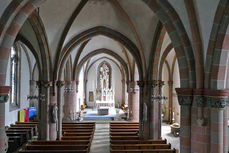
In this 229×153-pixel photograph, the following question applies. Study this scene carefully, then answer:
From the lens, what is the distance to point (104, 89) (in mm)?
29125

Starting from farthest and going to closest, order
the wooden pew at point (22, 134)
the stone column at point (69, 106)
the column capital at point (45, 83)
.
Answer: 1. the stone column at point (69, 106)
2. the wooden pew at point (22, 134)
3. the column capital at point (45, 83)

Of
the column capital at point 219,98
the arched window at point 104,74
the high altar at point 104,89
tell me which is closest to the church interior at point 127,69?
the column capital at point 219,98

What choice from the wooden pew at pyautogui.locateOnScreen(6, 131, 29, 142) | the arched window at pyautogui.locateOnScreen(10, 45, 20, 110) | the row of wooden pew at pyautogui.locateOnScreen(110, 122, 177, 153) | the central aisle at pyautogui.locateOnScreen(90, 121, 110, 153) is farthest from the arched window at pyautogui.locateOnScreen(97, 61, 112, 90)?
the wooden pew at pyautogui.locateOnScreen(6, 131, 29, 142)

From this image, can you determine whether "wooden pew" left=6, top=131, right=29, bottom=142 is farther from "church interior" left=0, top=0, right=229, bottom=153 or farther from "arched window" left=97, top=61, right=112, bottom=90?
"arched window" left=97, top=61, right=112, bottom=90

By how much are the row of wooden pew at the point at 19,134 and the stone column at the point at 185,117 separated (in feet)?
32.5

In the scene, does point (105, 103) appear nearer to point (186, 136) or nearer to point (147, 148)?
point (147, 148)

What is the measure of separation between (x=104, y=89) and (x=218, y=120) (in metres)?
24.5

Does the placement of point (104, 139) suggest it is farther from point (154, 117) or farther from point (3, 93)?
point (3, 93)

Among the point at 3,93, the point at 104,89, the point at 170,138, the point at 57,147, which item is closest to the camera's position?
the point at 3,93

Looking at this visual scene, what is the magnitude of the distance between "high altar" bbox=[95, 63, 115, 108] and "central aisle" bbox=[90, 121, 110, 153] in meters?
7.64

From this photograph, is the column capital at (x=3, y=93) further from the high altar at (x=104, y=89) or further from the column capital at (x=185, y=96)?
the high altar at (x=104, y=89)

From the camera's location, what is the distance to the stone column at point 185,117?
19.1 feet

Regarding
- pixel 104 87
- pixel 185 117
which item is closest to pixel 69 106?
pixel 104 87

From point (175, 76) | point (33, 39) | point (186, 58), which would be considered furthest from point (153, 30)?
point (175, 76)
